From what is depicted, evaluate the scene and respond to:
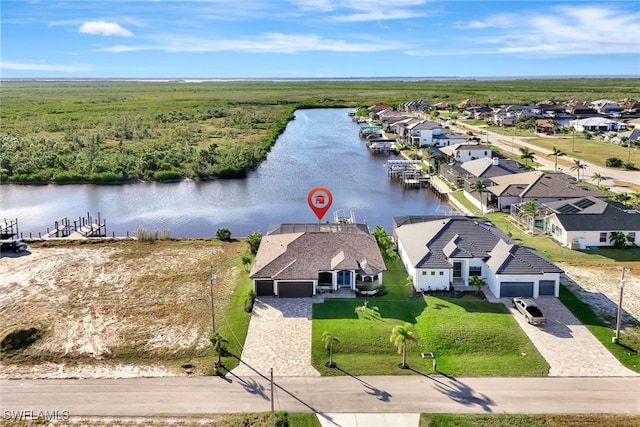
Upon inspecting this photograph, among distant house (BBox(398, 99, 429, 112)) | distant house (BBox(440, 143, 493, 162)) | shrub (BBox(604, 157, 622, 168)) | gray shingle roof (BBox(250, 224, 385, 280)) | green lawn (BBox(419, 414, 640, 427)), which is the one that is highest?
distant house (BBox(398, 99, 429, 112))

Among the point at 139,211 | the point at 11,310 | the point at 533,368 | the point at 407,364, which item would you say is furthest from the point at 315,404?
the point at 139,211

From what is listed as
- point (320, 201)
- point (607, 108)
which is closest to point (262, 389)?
point (320, 201)

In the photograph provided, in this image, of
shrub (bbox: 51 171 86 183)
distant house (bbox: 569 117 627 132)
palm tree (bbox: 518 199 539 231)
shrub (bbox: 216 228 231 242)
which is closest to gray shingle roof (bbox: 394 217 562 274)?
palm tree (bbox: 518 199 539 231)

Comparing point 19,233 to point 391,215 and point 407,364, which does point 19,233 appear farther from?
point 407,364

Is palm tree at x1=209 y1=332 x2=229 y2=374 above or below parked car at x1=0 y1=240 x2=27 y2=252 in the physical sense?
below

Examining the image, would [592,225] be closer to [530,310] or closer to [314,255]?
[530,310]

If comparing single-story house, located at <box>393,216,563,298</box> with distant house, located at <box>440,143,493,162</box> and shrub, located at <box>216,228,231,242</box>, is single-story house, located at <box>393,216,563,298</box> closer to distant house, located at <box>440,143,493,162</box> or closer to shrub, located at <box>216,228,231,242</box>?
shrub, located at <box>216,228,231,242</box>
